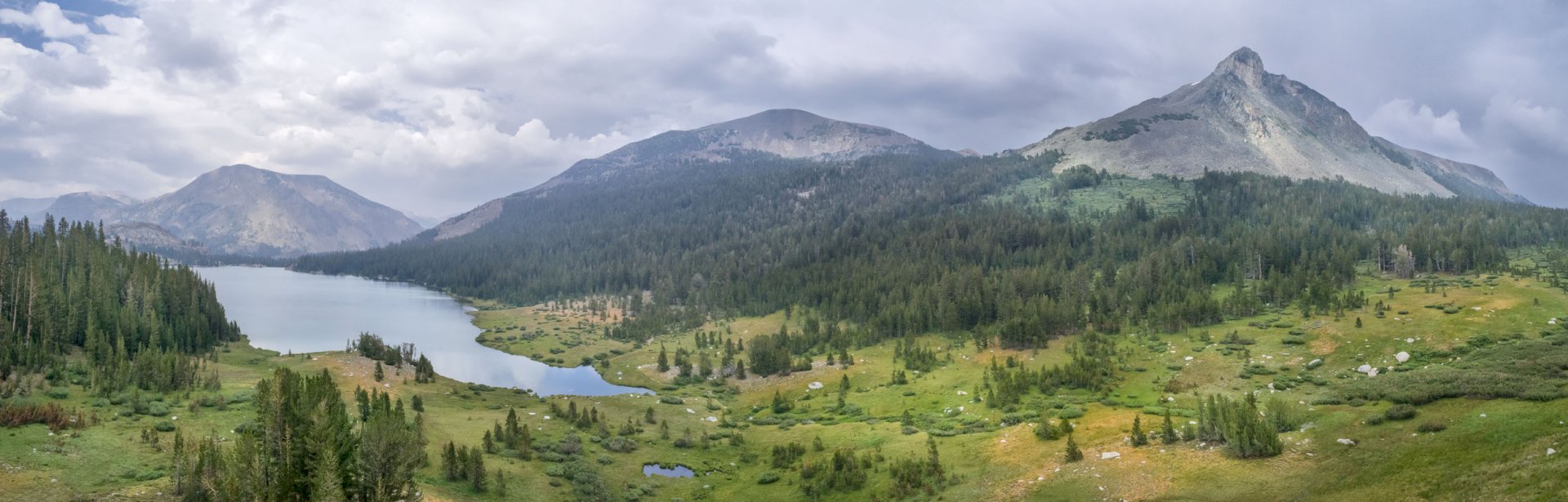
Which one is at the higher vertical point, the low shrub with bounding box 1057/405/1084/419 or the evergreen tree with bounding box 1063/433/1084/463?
the evergreen tree with bounding box 1063/433/1084/463

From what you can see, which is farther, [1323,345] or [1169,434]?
[1323,345]

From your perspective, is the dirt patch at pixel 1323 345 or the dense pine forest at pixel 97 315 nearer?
the dense pine forest at pixel 97 315

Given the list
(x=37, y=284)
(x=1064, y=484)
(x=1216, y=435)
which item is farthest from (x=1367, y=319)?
(x=37, y=284)

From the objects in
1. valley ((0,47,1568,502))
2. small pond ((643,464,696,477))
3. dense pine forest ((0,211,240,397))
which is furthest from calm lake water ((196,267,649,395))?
small pond ((643,464,696,477))

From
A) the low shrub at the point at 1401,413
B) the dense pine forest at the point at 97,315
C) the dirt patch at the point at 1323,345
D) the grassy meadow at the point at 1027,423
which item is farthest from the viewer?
the dirt patch at the point at 1323,345

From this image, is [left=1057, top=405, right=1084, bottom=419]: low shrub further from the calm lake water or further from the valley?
the calm lake water

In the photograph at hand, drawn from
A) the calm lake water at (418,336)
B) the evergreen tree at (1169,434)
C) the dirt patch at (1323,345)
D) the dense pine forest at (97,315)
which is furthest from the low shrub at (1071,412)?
the dense pine forest at (97,315)

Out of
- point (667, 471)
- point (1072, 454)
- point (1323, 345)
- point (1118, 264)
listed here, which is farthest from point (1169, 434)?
point (1118, 264)

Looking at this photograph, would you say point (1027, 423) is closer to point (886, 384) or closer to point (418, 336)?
point (886, 384)

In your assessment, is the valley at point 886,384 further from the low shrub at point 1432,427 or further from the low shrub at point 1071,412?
the low shrub at point 1071,412
